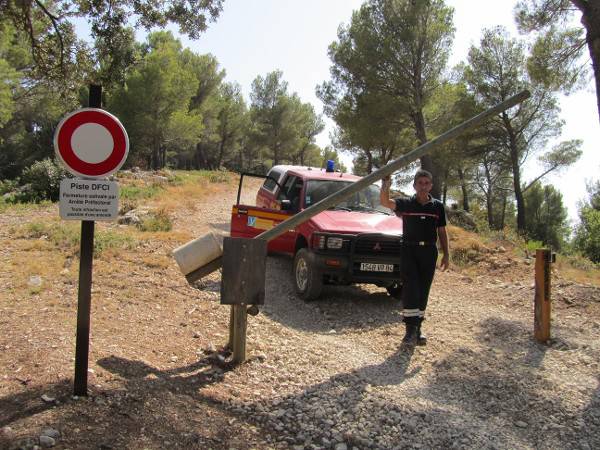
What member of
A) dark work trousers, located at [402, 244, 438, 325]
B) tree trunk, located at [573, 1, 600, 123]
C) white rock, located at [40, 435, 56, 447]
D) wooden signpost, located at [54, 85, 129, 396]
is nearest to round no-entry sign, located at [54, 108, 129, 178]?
wooden signpost, located at [54, 85, 129, 396]

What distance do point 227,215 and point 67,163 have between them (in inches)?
482

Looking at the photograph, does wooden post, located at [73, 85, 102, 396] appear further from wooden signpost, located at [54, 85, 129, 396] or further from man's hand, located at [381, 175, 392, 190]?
man's hand, located at [381, 175, 392, 190]

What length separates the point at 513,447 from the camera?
11.1 feet

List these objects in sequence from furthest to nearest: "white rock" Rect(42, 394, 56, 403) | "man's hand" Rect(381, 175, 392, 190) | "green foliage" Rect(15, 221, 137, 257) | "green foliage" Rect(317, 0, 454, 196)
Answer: "green foliage" Rect(317, 0, 454, 196) → "green foliage" Rect(15, 221, 137, 257) → "man's hand" Rect(381, 175, 392, 190) → "white rock" Rect(42, 394, 56, 403)

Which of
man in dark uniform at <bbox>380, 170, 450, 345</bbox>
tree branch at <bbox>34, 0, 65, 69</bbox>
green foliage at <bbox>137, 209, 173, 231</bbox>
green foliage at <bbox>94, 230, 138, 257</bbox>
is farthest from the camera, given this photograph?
green foliage at <bbox>137, 209, 173, 231</bbox>

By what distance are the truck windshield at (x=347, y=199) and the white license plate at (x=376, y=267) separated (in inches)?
49.5

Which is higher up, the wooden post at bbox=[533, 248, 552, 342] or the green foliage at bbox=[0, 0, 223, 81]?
the green foliage at bbox=[0, 0, 223, 81]

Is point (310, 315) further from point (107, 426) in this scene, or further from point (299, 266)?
point (107, 426)

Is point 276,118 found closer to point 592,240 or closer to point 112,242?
point 592,240

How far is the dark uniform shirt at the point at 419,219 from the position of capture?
5.30 meters

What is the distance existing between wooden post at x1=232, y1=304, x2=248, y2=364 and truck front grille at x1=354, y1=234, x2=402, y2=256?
2.61 metres

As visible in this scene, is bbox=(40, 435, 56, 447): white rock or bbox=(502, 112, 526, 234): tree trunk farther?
bbox=(502, 112, 526, 234): tree trunk

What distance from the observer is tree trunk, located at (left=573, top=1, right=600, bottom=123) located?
253 inches

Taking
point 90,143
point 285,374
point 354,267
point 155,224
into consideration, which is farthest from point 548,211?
point 90,143
